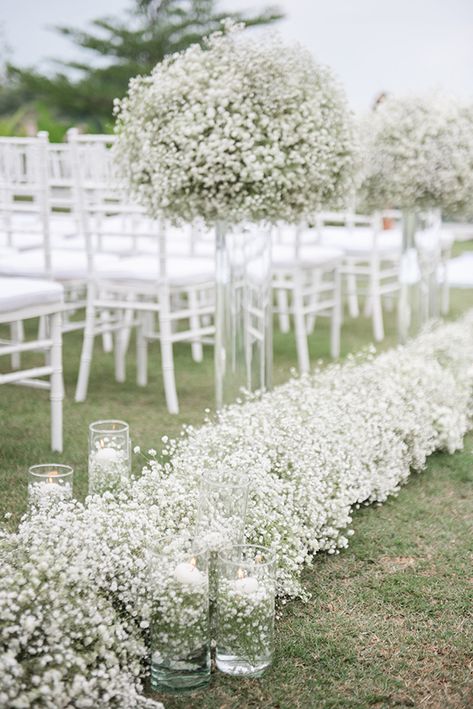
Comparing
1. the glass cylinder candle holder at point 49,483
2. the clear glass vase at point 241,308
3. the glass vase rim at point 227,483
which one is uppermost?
the clear glass vase at point 241,308

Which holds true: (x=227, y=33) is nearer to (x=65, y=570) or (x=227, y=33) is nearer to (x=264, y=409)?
(x=264, y=409)

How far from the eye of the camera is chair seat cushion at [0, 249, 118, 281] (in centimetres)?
429

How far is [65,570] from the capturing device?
2.03 m

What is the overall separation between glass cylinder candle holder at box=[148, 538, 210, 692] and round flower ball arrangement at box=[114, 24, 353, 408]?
5.32 feet

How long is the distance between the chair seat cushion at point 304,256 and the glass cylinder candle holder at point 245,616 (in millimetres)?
3069

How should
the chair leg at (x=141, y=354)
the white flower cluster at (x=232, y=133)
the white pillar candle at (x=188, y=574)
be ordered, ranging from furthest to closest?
the chair leg at (x=141, y=354), the white flower cluster at (x=232, y=133), the white pillar candle at (x=188, y=574)

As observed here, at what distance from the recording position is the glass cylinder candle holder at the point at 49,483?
2572mm

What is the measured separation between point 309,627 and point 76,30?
1755 cm

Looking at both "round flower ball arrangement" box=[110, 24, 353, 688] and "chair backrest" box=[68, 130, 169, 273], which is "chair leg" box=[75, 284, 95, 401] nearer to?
"chair backrest" box=[68, 130, 169, 273]

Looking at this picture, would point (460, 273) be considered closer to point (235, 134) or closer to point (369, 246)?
point (369, 246)

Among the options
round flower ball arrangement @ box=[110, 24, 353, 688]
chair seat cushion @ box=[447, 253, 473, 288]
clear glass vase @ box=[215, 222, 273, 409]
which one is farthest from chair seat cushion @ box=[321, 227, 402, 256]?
round flower ball arrangement @ box=[110, 24, 353, 688]

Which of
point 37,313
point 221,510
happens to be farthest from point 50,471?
point 37,313

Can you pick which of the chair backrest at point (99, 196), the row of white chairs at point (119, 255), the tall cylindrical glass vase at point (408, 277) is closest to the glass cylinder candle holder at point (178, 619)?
the row of white chairs at point (119, 255)

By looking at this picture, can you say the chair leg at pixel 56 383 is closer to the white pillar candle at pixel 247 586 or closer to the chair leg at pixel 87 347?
the chair leg at pixel 87 347
